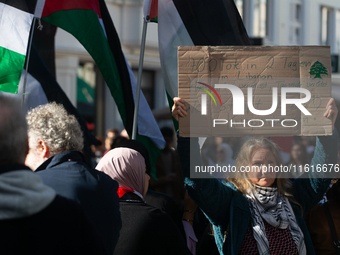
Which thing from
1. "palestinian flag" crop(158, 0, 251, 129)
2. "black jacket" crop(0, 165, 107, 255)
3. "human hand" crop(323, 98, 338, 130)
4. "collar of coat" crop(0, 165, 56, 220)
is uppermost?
"palestinian flag" crop(158, 0, 251, 129)

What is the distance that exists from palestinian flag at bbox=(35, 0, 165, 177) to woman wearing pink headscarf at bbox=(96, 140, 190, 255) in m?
1.42

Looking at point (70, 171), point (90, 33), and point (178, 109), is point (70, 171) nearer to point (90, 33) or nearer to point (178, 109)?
point (178, 109)

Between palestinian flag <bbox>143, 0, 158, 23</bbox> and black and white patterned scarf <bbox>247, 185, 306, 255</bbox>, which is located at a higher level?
palestinian flag <bbox>143, 0, 158, 23</bbox>

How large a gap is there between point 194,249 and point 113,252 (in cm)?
105

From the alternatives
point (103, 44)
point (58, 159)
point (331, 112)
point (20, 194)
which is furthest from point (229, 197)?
point (103, 44)

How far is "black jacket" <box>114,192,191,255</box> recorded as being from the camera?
2.21m

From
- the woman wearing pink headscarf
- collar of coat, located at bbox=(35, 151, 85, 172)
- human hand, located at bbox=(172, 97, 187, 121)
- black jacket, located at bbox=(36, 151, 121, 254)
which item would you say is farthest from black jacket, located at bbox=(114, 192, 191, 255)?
human hand, located at bbox=(172, 97, 187, 121)

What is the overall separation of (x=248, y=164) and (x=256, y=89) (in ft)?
1.64

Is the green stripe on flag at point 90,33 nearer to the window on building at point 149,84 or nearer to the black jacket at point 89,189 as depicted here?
the black jacket at point 89,189

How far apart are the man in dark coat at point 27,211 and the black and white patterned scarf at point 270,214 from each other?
1316 millimetres

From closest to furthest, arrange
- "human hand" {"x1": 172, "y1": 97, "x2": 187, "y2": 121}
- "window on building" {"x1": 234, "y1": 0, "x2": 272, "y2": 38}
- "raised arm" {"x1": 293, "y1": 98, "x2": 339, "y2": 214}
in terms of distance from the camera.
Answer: "human hand" {"x1": 172, "y1": 97, "x2": 187, "y2": 121} → "raised arm" {"x1": 293, "y1": 98, "x2": 339, "y2": 214} → "window on building" {"x1": 234, "y1": 0, "x2": 272, "y2": 38}

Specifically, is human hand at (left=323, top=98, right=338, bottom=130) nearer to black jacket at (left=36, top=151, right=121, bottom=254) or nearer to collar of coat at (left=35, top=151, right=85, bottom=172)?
black jacket at (left=36, top=151, right=121, bottom=254)

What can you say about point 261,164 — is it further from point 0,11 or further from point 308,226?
point 0,11

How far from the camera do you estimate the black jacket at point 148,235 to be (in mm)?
2209
